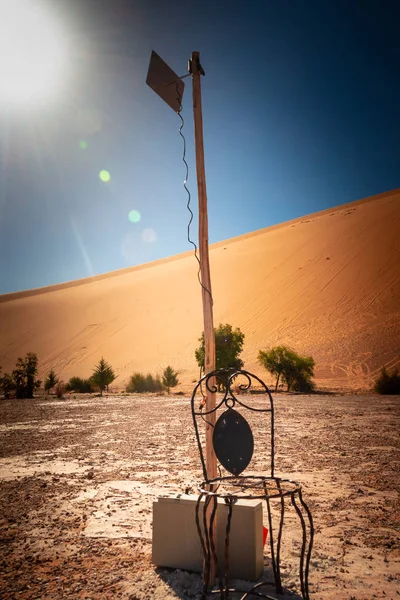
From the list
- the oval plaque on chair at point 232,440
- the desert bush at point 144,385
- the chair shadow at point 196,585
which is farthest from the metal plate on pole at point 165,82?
the desert bush at point 144,385

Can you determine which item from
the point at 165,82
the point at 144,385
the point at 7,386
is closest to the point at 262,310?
the point at 144,385

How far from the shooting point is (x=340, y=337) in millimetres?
27578

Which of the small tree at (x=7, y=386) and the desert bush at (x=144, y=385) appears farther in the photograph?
the desert bush at (x=144, y=385)

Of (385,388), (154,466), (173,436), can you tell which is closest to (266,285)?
(385,388)

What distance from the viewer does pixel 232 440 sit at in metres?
2.62

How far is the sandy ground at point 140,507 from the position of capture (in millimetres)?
2703

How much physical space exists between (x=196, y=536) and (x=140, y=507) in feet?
4.80

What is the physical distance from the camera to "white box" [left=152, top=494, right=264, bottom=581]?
2.75m

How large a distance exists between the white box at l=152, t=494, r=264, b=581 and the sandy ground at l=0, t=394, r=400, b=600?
0.11 m

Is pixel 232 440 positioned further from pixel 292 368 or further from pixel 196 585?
pixel 292 368

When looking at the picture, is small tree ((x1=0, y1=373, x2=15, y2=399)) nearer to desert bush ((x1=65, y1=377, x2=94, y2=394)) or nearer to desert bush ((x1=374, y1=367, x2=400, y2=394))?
desert bush ((x1=65, y1=377, x2=94, y2=394))

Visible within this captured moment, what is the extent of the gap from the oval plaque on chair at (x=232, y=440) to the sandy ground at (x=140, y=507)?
35.0 inches

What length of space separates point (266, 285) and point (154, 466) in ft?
119

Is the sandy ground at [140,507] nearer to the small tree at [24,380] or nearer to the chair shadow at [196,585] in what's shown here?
the chair shadow at [196,585]
